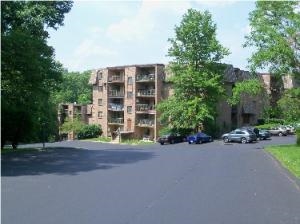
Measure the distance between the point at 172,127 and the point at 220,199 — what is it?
50.6 meters

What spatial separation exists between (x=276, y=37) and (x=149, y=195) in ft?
85.9

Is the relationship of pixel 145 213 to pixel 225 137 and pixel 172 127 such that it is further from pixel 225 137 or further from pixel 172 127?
pixel 172 127

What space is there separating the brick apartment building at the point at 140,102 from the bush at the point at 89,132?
4.04 ft

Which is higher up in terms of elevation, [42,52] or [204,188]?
[42,52]

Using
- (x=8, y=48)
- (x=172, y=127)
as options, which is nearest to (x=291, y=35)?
(x=8, y=48)

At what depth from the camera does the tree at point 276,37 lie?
1470 inches

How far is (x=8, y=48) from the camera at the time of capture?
28.4 meters

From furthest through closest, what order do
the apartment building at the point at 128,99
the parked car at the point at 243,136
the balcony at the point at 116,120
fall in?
the balcony at the point at 116,120 < the apartment building at the point at 128,99 < the parked car at the point at 243,136

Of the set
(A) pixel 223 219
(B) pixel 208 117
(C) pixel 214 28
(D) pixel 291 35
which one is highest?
(C) pixel 214 28

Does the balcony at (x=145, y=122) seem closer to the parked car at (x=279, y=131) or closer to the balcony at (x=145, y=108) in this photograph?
the balcony at (x=145, y=108)

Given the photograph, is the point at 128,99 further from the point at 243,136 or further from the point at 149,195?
the point at 149,195

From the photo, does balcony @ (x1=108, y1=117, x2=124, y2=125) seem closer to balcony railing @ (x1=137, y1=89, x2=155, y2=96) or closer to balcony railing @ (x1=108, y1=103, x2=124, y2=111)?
balcony railing @ (x1=108, y1=103, x2=124, y2=111)

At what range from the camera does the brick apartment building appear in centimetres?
7650

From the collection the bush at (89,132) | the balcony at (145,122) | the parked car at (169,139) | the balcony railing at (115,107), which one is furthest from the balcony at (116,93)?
the parked car at (169,139)
